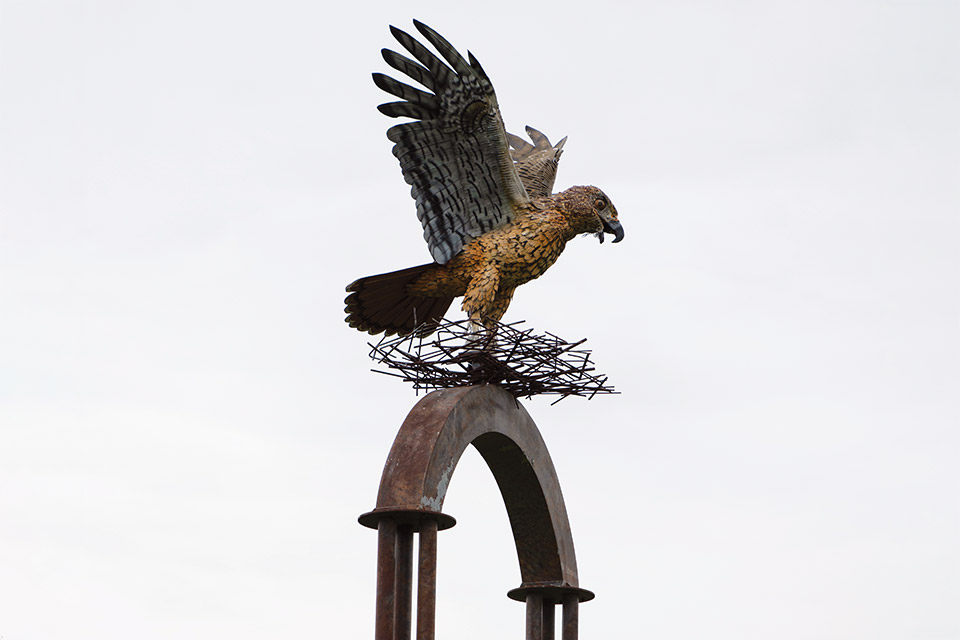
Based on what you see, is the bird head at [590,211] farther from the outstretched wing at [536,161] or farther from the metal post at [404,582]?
the metal post at [404,582]

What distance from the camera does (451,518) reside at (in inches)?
240

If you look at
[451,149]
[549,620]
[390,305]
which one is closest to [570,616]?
[549,620]

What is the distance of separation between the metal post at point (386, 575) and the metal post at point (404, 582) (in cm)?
4

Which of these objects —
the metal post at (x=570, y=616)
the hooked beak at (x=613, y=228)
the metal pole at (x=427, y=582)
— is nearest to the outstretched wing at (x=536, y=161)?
the hooked beak at (x=613, y=228)

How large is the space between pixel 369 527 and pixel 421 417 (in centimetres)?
61

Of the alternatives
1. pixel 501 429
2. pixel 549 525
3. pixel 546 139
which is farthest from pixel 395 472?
pixel 546 139

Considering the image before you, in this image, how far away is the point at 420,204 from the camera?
7.23m

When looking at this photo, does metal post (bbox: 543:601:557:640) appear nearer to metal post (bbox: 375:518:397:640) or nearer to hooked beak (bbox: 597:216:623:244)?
metal post (bbox: 375:518:397:640)

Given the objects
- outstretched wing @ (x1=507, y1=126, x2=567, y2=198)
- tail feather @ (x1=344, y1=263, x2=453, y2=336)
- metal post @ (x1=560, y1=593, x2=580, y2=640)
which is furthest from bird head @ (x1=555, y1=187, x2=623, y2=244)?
metal post @ (x1=560, y1=593, x2=580, y2=640)

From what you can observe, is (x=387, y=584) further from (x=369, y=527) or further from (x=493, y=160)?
(x=493, y=160)

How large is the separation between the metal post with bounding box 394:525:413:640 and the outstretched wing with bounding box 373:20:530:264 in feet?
5.65

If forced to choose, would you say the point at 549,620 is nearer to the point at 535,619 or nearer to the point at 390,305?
the point at 535,619

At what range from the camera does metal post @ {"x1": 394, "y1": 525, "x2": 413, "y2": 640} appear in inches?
233

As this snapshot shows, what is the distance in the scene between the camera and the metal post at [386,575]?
585cm
